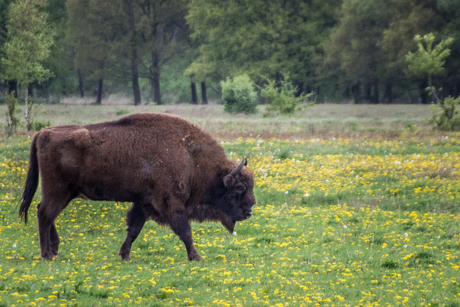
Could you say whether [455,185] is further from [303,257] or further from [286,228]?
[303,257]

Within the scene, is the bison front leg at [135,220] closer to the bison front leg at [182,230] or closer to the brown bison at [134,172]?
the brown bison at [134,172]

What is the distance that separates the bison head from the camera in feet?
28.1

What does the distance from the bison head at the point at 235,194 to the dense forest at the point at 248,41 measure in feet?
123

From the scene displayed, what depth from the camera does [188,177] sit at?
8406 millimetres

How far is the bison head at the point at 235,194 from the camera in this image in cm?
856

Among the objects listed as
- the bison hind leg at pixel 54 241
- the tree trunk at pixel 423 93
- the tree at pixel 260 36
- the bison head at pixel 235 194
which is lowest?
the bison hind leg at pixel 54 241

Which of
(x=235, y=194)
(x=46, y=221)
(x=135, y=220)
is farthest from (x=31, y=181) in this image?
(x=235, y=194)

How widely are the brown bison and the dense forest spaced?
123 ft

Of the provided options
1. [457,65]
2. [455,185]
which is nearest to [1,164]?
[455,185]

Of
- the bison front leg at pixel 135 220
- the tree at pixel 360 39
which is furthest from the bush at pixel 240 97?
the bison front leg at pixel 135 220

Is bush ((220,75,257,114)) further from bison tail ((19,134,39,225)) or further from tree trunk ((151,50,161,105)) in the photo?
bison tail ((19,134,39,225))

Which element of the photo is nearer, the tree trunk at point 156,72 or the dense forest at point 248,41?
the dense forest at point 248,41

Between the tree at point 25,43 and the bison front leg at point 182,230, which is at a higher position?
the tree at point 25,43

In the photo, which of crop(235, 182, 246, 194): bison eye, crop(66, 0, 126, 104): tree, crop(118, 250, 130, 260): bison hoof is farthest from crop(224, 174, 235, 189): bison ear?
crop(66, 0, 126, 104): tree
